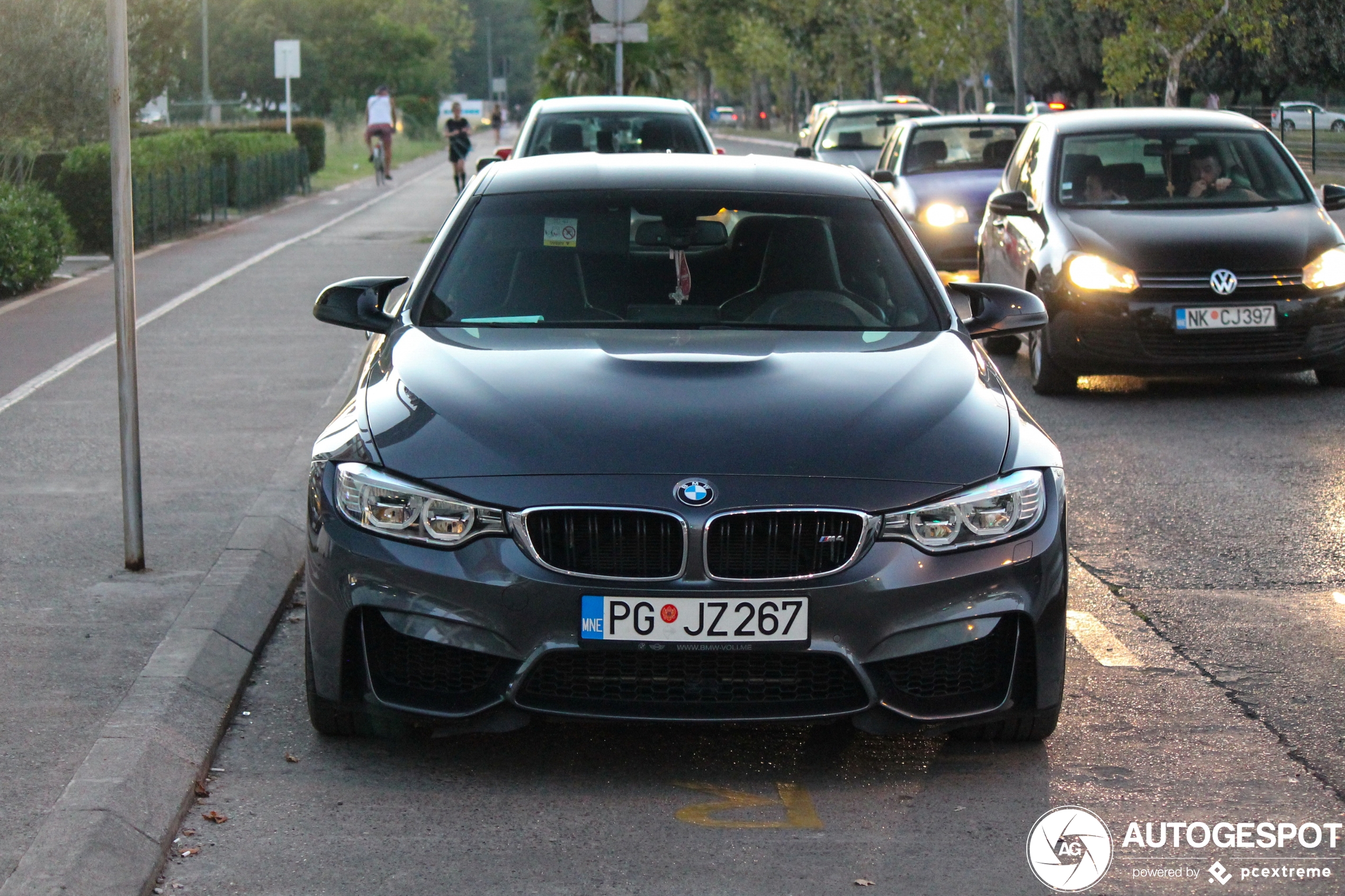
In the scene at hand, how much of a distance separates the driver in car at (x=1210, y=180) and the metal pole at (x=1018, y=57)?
22078 mm

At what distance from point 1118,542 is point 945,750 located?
8.98 feet

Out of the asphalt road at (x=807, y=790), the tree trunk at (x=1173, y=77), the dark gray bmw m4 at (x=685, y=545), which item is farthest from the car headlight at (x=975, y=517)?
the tree trunk at (x=1173, y=77)

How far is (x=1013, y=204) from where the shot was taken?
38.9 ft

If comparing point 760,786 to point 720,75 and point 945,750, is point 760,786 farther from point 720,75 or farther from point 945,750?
point 720,75

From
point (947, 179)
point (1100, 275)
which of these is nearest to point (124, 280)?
point (1100, 275)

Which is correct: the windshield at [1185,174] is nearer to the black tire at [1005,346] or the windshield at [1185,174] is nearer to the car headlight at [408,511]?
the black tire at [1005,346]

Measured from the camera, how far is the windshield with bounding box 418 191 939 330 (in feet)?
18.7

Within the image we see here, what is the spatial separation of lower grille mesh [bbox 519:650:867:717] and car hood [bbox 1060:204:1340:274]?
22.4ft

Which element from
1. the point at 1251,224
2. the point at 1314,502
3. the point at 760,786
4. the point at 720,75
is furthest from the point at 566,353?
the point at 720,75

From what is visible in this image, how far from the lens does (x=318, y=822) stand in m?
4.31

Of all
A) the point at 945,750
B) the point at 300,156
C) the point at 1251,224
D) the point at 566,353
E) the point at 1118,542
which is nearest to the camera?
the point at 945,750

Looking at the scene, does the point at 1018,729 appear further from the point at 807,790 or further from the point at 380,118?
the point at 380,118

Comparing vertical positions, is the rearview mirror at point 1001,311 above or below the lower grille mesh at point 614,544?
above

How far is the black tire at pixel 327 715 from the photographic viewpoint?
4734 mm
